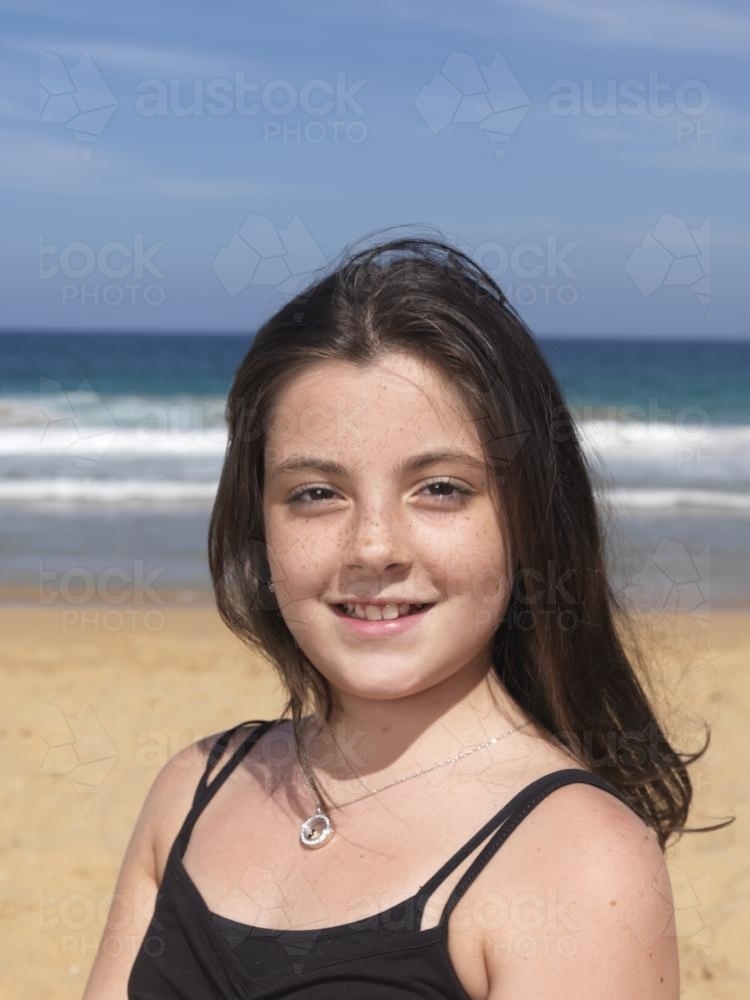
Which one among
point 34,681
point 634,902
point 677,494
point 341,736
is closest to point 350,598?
point 341,736

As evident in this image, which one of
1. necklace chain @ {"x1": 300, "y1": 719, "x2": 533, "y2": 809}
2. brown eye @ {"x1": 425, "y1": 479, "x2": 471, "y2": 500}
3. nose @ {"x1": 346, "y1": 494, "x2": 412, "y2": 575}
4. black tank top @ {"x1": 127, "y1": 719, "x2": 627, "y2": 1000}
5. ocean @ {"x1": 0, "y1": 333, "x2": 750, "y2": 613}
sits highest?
brown eye @ {"x1": 425, "y1": 479, "x2": 471, "y2": 500}

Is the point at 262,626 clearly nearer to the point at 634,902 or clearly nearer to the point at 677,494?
the point at 634,902

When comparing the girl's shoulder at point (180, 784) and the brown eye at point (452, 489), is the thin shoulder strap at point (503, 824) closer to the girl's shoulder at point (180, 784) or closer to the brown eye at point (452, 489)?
the brown eye at point (452, 489)

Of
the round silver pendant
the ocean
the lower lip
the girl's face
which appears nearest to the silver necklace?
the round silver pendant

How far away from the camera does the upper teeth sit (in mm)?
1788

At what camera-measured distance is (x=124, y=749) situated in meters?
5.71

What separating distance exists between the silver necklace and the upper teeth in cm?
25

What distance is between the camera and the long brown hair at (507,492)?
1.81m

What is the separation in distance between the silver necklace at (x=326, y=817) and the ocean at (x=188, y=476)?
578 mm

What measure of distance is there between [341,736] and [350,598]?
0.32m

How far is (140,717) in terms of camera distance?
6.14 m

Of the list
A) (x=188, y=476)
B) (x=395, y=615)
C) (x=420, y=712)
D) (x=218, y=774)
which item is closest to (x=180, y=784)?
(x=218, y=774)

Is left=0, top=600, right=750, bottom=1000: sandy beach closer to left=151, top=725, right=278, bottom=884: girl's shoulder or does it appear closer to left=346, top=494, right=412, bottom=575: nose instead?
left=151, top=725, right=278, bottom=884: girl's shoulder

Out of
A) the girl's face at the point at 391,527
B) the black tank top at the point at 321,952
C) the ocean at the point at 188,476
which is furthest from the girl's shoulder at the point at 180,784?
the ocean at the point at 188,476
